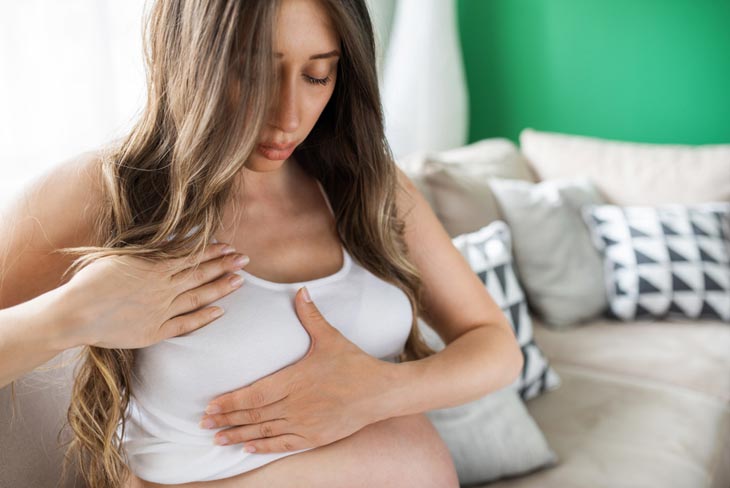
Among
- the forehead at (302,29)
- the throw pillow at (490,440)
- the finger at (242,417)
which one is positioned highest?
the forehead at (302,29)

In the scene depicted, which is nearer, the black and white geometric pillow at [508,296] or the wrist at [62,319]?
the wrist at [62,319]

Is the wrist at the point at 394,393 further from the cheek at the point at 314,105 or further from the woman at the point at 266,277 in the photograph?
the cheek at the point at 314,105

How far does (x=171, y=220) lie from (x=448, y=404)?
1.75 feet

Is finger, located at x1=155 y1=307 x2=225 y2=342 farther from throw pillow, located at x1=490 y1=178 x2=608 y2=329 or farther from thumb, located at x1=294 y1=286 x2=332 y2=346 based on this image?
throw pillow, located at x1=490 y1=178 x2=608 y2=329

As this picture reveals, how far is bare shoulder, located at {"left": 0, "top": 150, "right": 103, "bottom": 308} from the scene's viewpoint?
95cm

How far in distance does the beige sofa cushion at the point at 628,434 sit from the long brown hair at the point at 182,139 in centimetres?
80

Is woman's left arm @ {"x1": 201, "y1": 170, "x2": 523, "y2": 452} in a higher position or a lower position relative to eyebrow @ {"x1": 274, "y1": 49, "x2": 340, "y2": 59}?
lower

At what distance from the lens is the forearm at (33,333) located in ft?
2.75

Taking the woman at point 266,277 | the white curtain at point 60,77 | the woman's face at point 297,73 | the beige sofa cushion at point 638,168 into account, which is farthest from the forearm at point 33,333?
the beige sofa cushion at point 638,168

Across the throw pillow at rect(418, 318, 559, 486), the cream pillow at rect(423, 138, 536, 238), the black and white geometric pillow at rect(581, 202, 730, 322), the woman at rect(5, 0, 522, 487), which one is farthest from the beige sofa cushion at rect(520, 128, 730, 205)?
the woman at rect(5, 0, 522, 487)

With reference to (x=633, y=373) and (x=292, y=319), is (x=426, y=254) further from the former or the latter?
Answer: (x=633, y=373)

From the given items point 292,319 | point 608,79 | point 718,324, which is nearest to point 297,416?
point 292,319

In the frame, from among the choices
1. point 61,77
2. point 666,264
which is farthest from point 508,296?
point 61,77

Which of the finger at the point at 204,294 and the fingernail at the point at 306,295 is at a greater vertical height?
the finger at the point at 204,294
